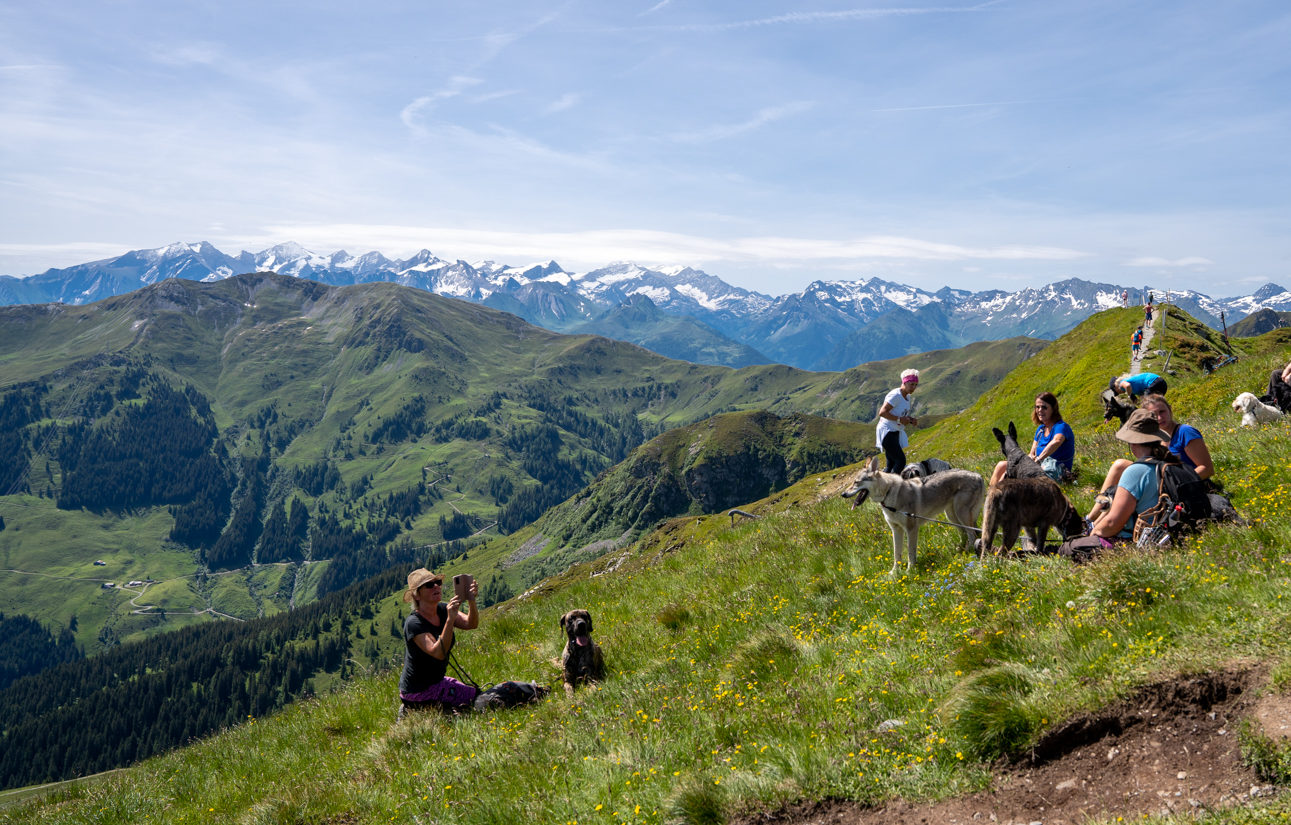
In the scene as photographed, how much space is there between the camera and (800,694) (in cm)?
834

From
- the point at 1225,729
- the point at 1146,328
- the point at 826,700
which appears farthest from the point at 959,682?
the point at 1146,328

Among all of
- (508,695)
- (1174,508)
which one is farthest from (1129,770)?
(508,695)

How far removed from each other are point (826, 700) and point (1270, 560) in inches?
214

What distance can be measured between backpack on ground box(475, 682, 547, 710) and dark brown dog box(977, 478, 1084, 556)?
8.08 meters

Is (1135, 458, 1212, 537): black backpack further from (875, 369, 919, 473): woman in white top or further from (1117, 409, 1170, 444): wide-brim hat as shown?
(875, 369, 919, 473): woman in white top

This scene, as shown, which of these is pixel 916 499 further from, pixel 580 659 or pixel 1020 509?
pixel 580 659

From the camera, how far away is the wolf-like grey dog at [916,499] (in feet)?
39.1

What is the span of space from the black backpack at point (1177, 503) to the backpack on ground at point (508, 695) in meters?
10.1

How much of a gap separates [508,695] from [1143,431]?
1129cm

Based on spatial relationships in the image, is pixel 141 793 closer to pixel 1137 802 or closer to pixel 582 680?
pixel 582 680

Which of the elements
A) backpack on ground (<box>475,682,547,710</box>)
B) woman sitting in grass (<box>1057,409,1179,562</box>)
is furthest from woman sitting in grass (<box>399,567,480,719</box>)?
woman sitting in grass (<box>1057,409,1179,562</box>)

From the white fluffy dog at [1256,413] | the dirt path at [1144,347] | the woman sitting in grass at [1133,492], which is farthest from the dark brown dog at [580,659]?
the dirt path at [1144,347]

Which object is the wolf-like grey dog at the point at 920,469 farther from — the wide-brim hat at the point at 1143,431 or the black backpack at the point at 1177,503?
the black backpack at the point at 1177,503

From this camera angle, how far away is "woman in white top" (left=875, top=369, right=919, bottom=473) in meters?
16.2
